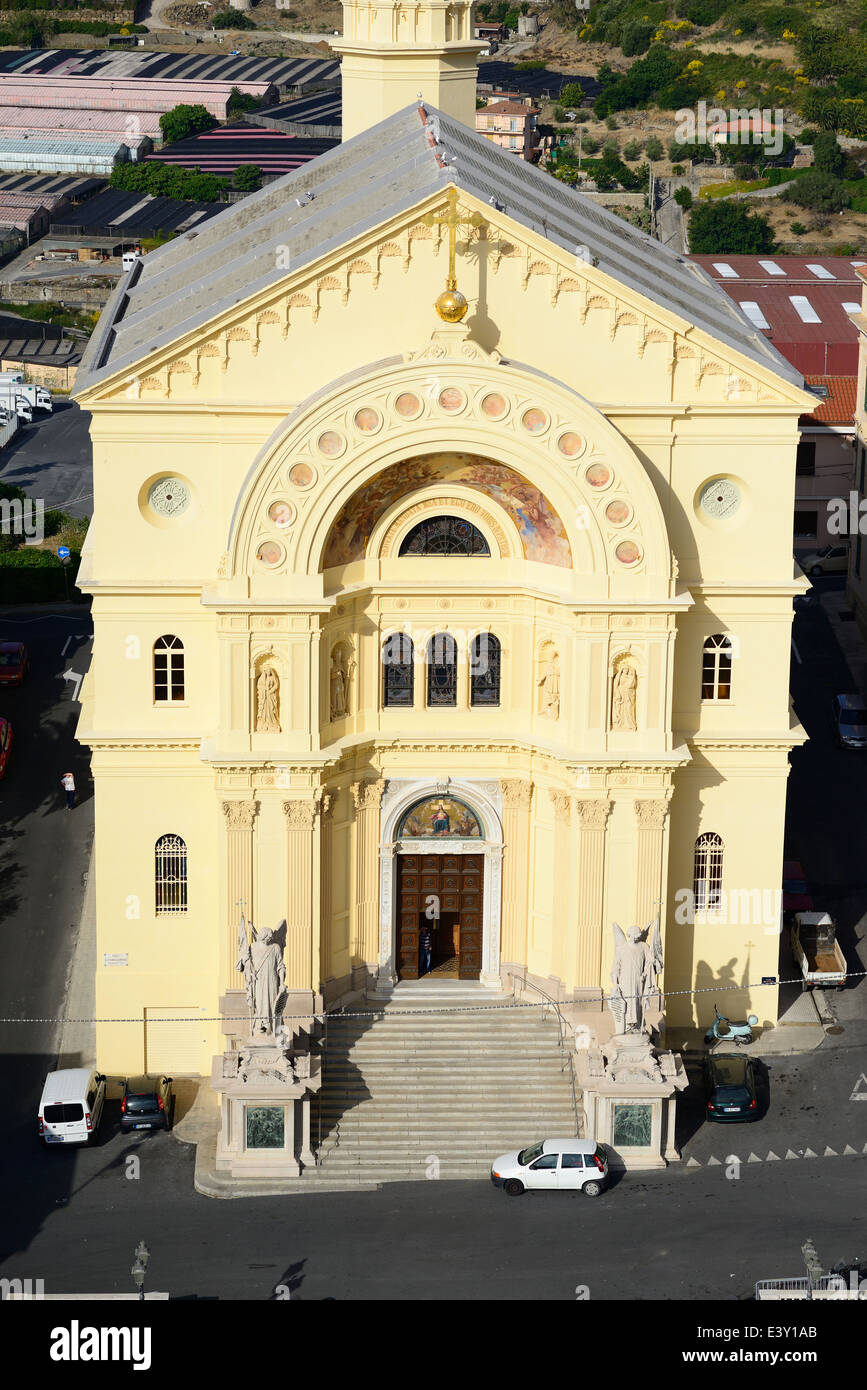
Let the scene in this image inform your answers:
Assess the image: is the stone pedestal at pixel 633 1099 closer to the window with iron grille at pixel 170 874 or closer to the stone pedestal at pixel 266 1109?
the stone pedestal at pixel 266 1109

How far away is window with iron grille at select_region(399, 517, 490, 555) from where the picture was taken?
7519 centimetres

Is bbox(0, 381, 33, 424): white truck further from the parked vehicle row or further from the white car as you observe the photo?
the white car

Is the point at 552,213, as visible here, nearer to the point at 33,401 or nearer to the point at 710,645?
the point at 710,645

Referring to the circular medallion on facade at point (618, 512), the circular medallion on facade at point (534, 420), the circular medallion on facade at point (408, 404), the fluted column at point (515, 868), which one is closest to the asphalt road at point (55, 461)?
the fluted column at point (515, 868)

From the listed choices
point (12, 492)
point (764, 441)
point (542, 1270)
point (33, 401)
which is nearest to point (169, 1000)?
point (542, 1270)

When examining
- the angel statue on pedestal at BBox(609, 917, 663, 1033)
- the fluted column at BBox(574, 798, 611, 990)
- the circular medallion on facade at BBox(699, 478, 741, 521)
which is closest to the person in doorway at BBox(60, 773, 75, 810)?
the fluted column at BBox(574, 798, 611, 990)

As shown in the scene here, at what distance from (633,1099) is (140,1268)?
1569 cm

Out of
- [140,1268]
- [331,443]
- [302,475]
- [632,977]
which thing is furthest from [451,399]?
[140,1268]

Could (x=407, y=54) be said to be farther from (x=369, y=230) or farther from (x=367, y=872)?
(x=367, y=872)

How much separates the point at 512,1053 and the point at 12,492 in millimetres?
67087

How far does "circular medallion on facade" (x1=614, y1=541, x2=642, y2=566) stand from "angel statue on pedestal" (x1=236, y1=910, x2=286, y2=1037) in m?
14.7

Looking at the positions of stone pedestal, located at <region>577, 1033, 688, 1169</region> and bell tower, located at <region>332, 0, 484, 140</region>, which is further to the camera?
bell tower, located at <region>332, 0, 484, 140</region>

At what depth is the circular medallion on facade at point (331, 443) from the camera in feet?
233

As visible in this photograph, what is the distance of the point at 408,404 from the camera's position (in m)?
70.9
